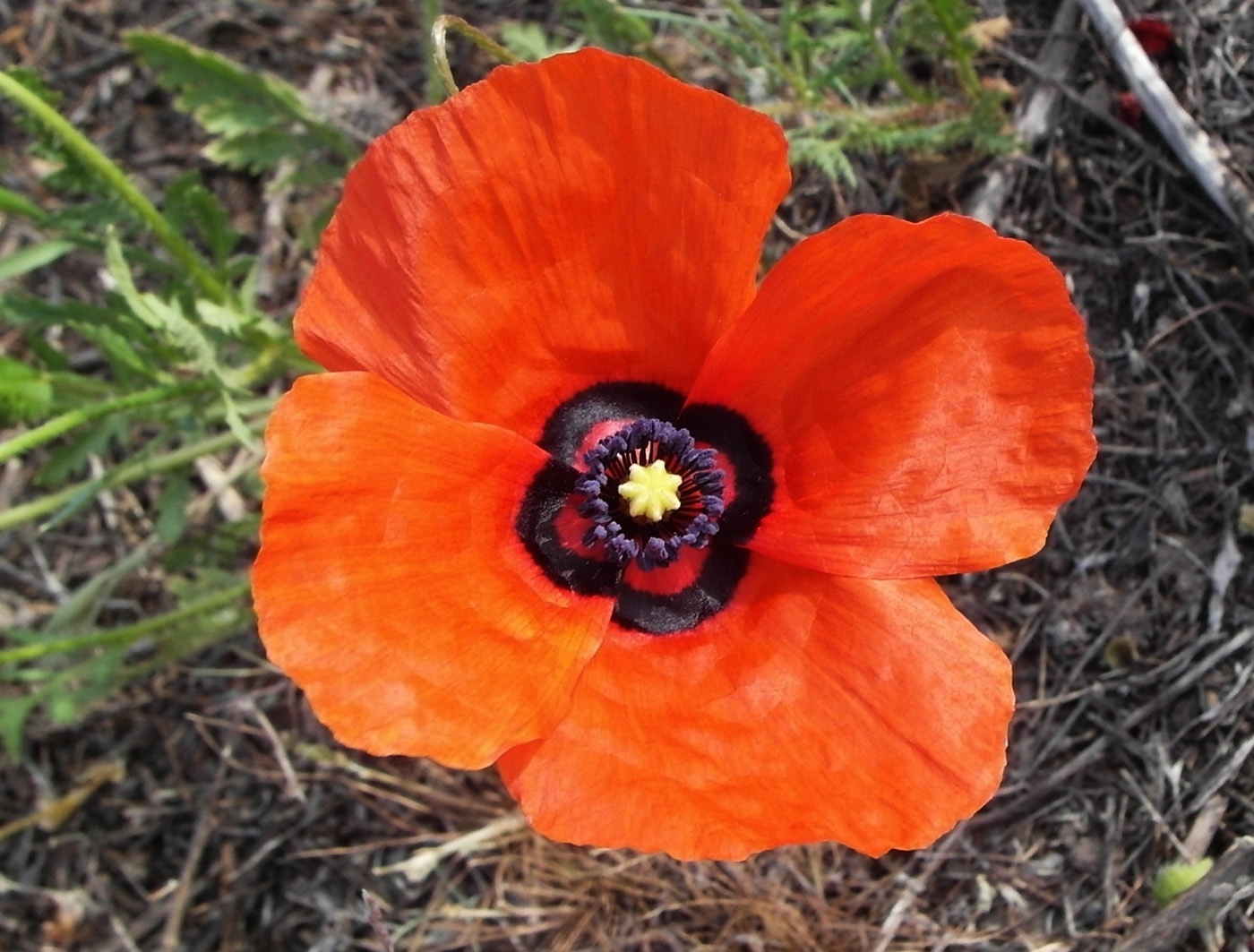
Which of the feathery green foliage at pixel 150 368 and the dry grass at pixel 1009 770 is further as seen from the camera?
the dry grass at pixel 1009 770

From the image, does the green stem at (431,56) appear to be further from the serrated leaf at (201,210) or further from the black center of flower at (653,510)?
the black center of flower at (653,510)

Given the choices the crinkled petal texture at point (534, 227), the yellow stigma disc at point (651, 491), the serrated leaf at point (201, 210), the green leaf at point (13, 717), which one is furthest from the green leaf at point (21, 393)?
the yellow stigma disc at point (651, 491)

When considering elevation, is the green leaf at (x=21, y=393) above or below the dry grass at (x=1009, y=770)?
above

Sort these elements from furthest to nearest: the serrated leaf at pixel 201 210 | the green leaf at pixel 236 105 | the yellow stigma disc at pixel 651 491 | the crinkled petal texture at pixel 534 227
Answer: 1. the green leaf at pixel 236 105
2. the serrated leaf at pixel 201 210
3. the yellow stigma disc at pixel 651 491
4. the crinkled petal texture at pixel 534 227

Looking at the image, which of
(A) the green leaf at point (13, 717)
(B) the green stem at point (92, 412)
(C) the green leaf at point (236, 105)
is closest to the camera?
(B) the green stem at point (92, 412)

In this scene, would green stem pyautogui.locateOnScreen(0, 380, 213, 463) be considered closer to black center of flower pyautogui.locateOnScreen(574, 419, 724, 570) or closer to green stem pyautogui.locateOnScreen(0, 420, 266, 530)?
green stem pyautogui.locateOnScreen(0, 420, 266, 530)

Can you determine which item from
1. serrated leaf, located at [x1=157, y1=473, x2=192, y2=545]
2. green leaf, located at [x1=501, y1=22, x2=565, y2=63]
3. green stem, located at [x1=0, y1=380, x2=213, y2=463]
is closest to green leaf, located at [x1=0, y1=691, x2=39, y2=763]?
serrated leaf, located at [x1=157, y1=473, x2=192, y2=545]

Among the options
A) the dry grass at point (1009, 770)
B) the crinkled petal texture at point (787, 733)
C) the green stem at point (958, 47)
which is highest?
the green stem at point (958, 47)
